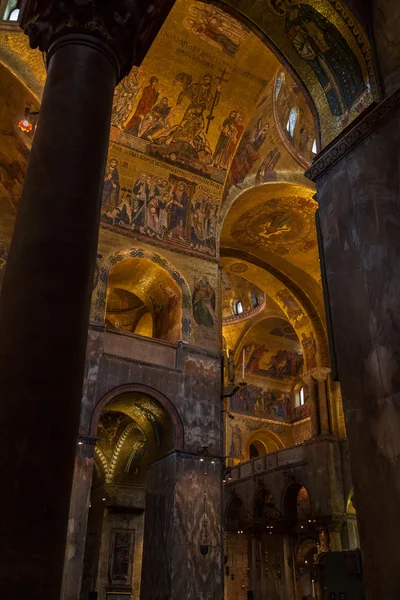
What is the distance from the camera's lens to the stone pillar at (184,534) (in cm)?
1077

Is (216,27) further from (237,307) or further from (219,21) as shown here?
(237,307)

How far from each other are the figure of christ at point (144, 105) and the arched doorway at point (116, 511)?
840 centimetres

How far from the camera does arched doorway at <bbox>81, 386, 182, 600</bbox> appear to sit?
16.3 meters

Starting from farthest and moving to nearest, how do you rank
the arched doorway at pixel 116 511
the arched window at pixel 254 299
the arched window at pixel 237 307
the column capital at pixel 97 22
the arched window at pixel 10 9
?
1. the arched window at pixel 237 307
2. the arched window at pixel 254 299
3. the arched doorway at pixel 116 511
4. the arched window at pixel 10 9
5. the column capital at pixel 97 22

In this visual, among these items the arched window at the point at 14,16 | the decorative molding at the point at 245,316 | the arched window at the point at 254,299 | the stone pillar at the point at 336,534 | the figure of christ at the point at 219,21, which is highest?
the figure of christ at the point at 219,21

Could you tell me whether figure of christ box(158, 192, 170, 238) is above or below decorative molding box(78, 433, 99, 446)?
above

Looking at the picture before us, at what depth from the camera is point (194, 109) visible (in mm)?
14461

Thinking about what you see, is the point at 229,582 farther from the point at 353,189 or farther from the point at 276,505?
the point at 353,189

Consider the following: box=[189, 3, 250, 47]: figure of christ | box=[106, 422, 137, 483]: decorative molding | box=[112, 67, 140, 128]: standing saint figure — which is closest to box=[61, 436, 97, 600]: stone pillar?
box=[106, 422, 137, 483]: decorative molding

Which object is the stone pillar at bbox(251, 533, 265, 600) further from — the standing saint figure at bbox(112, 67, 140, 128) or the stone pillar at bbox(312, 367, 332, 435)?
the standing saint figure at bbox(112, 67, 140, 128)

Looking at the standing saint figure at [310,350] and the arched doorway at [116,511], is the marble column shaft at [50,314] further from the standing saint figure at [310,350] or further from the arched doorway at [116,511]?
the standing saint figure at [310,350]

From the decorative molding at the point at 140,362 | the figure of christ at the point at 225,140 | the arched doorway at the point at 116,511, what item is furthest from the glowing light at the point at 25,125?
the arched doorway at the point at 116,511

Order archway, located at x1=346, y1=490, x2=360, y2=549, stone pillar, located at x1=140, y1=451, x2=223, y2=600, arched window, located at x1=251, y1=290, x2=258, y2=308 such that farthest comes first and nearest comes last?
arched window, located at x1=251, y1=290, x2=258, y2=308 < archway, located at x1=346, y1=490, x2=360, y2=549 < stone pillar, located at x1=140, y1=451, x2=223, y2=600

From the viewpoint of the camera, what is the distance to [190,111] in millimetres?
14445
